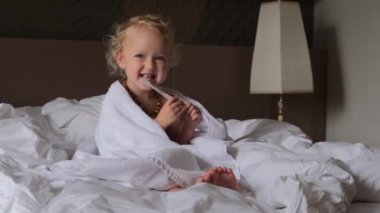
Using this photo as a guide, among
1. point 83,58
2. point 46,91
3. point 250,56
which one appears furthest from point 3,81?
point 250,56

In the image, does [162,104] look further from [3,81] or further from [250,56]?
[250,56]

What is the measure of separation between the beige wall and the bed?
0.49 ft

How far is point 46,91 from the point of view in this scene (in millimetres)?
2184

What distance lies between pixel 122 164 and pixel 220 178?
0.72 ft

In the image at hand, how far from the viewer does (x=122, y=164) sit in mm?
1130

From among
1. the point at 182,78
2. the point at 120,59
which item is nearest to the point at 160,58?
the point at 120,59

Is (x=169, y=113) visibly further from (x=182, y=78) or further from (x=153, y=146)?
(x=182, y=78)

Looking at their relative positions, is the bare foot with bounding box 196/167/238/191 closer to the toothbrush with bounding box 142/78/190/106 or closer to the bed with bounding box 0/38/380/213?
the bed with bounding box 0/38/380/213

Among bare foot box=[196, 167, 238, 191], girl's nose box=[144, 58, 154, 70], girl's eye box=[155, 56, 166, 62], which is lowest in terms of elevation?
bare foot box=[196, 167, 238, 191]

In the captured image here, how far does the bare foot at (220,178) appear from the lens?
109 centimetres

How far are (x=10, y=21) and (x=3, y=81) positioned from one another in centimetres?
29

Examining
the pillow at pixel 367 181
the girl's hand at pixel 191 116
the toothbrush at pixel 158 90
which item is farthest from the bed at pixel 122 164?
the toothbrush at pixel 158 90

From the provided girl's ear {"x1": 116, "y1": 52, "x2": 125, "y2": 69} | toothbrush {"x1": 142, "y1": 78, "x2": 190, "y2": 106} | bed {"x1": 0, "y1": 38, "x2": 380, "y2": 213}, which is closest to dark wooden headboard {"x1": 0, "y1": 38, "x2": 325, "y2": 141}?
bed {"x1": 0, "y1": 38, "x2": 380, "y2": 213}

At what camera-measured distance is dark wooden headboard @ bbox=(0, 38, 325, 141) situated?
2133 mm
